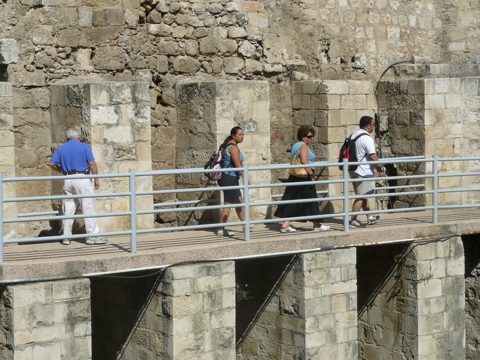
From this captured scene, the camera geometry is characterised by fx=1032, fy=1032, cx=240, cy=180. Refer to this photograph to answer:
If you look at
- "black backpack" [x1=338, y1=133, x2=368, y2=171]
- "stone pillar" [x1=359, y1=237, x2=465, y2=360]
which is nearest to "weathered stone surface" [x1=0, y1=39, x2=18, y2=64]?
"black backpack" [x1=338, y1=133, x2=368, y2=171]

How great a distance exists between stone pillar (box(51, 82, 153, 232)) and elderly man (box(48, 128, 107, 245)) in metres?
0.60

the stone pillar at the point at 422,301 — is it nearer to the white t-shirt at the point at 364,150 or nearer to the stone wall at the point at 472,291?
the white t-shirt at the point at 364,150

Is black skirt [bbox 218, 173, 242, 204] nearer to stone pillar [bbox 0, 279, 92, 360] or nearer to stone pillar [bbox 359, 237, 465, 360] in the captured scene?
stone pillar [bbox 359, 237, 465, 360]

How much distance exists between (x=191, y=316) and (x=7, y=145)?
2.64 m

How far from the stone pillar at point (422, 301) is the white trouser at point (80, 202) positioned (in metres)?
3.67

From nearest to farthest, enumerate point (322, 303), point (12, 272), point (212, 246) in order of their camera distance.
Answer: point (12, 272) → point (212, 246) → point (322, 303)

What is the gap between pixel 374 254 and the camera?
12398 millimetres

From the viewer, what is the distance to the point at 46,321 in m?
9.20

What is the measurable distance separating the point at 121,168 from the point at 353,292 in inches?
113

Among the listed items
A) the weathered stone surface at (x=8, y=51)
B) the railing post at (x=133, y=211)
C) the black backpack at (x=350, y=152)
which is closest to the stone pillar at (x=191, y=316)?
the railing post at (x=133, y=211)

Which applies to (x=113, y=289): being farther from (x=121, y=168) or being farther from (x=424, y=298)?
(x=424, y=298)

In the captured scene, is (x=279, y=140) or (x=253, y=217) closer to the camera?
(x=253, y=217)

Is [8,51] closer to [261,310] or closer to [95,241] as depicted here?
[95,241]

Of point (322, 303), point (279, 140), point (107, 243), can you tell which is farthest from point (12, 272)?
point (279, 140)
